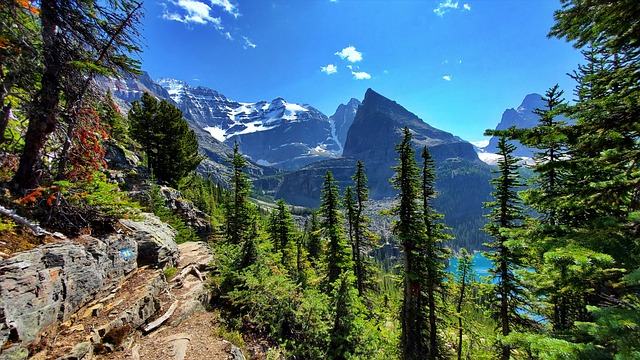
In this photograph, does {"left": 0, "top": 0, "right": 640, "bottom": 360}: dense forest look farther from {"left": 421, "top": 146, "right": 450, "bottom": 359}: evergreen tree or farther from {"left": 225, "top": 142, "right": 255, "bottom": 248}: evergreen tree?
{"left": 225, "top": 142, "right": 255, "bottom": 248}: evergreen tree

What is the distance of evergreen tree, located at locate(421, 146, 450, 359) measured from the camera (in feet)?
56.6

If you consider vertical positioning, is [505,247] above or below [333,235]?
above

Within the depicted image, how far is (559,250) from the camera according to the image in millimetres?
2930

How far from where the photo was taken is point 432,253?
18641 mm

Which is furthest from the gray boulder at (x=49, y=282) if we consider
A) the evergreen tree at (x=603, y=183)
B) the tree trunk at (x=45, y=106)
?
the evergreen tree at (x=603, y=183)

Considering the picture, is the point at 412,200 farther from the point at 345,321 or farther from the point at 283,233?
the point at 283,233

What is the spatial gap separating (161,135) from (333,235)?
21925 millimetres

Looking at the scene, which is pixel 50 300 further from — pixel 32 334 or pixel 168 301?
pixel 168 301

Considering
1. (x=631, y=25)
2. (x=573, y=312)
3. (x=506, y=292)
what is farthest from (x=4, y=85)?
(x=573, y=312)

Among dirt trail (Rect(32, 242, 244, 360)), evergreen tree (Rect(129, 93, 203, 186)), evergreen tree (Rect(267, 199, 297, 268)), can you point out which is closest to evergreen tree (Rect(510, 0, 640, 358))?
dirt trail (Rect(32, 242, 244, 360))

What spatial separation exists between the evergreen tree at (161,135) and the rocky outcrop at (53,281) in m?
22.9

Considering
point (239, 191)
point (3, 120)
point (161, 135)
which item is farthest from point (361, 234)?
point (161, 135)

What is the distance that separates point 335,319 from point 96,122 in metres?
11.8

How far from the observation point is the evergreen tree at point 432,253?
17250 millimetres
